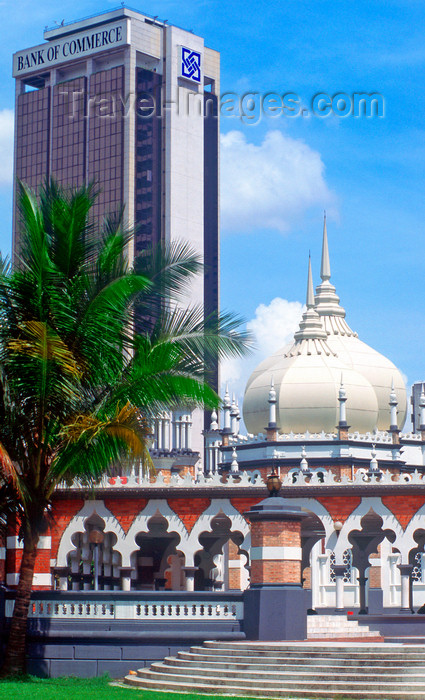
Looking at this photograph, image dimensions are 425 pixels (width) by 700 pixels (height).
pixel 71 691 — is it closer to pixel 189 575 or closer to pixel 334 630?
pixel 334 630

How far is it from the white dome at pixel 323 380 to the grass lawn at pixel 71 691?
120ft

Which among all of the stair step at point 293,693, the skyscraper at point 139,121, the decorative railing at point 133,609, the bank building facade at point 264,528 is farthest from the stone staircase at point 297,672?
the skyscraper at point 139,121

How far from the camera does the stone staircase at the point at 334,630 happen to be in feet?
100

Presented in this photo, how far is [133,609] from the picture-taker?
2970cm

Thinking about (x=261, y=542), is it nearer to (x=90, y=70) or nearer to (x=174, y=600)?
(x=174, y=600)

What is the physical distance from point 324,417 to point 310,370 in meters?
3.05

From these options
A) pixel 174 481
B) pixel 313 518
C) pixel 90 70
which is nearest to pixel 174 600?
pixel 174 481

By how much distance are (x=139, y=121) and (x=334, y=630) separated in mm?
97833

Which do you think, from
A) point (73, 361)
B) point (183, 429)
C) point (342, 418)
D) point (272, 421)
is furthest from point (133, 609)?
point (183, 429)

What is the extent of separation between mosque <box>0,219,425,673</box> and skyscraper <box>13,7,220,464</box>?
48.5 meters

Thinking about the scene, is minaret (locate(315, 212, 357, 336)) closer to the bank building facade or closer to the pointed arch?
the bank building facade

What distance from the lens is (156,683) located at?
2559 cm

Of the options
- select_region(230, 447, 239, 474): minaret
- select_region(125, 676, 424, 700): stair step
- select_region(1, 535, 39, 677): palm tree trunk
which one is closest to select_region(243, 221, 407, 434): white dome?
select_region(230, 447, 239, 474): minaret

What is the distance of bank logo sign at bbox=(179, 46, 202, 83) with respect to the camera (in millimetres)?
123312
